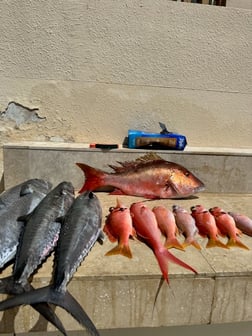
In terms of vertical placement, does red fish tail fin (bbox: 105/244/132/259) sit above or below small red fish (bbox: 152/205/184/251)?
below

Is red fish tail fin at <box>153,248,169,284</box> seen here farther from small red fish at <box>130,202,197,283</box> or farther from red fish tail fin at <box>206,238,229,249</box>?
red fish tail fin at <box>206,238,229,249</box>

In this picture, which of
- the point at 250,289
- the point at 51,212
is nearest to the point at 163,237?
the point at 250,289

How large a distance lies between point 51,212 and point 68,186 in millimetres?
454

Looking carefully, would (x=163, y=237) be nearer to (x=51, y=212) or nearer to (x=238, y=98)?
(x=51, y=212)

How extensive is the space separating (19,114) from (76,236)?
204cm

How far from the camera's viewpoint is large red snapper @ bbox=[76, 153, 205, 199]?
11.1 feet

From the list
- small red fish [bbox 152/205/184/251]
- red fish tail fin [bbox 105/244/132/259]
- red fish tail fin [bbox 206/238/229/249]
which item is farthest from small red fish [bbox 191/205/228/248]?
red fish tail fin [bbox 105/244/132/259]

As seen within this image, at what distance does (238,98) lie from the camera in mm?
4027

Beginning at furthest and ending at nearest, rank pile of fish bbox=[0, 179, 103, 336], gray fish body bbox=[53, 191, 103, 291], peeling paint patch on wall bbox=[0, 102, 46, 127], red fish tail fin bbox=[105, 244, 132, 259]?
peeling paint patch on wall bbox=[0, 102, 46, 127] → red fish tail fin bbox=[105, 244, 132, 259] → gray fish body bbox=[53, 191, 103, 291] → pile of fish bbox=[0, 179, 103, 336]

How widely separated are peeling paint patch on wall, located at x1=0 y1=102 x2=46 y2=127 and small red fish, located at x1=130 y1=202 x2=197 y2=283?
1.73m

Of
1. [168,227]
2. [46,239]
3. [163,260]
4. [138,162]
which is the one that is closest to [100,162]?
[138,162]

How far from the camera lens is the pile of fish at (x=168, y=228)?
8.16ft

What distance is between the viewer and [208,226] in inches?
107

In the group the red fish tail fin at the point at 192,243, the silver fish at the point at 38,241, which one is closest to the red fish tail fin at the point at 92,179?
the silver fish at the point at 38,241
